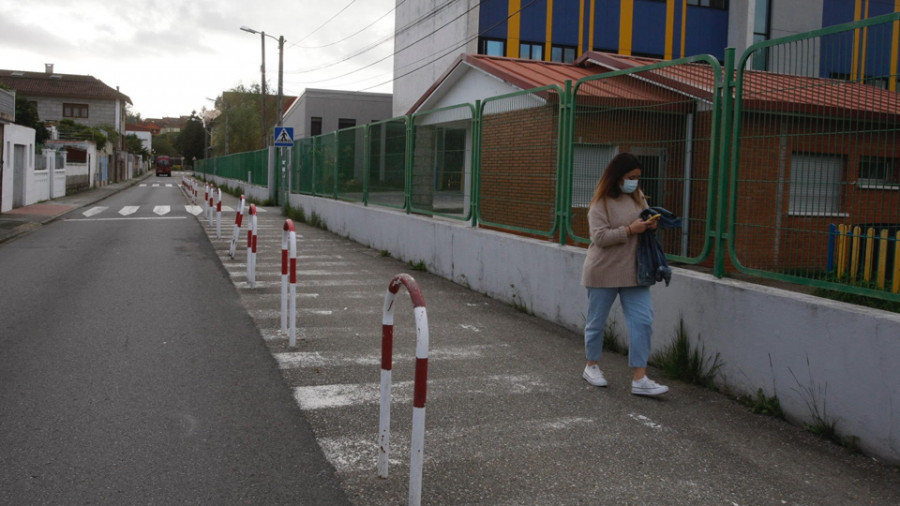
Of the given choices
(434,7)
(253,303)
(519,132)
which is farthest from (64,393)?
(434,7)

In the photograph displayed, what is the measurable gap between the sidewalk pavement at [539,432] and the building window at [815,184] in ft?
4.46

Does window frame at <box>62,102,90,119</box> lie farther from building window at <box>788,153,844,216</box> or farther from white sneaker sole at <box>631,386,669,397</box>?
building window at <box>788,153,844,216</box>

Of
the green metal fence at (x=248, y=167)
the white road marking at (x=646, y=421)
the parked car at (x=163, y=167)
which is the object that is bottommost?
the white road marking at (x=646, y=421)

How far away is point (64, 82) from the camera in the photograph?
77000mm

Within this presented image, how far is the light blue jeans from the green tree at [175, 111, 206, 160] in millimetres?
123094

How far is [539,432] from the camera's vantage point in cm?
463

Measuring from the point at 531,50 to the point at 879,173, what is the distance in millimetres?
30176

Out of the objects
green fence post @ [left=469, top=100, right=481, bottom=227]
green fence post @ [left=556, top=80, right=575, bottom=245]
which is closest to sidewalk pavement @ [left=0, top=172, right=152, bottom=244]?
green fence post @ [left=469, top=100, right=481, bottom=227]

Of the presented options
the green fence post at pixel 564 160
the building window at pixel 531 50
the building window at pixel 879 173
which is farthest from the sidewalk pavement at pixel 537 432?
the building window at pixel 531 50

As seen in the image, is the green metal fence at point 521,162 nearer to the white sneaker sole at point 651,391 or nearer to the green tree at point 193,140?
the white sneaker sole at point 651,391

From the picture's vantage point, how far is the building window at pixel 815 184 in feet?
15.2

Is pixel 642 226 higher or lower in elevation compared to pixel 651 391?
higher

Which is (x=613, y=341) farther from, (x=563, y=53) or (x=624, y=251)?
(x=563, y=53)

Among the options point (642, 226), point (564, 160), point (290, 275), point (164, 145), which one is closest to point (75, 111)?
point (290, 275)
